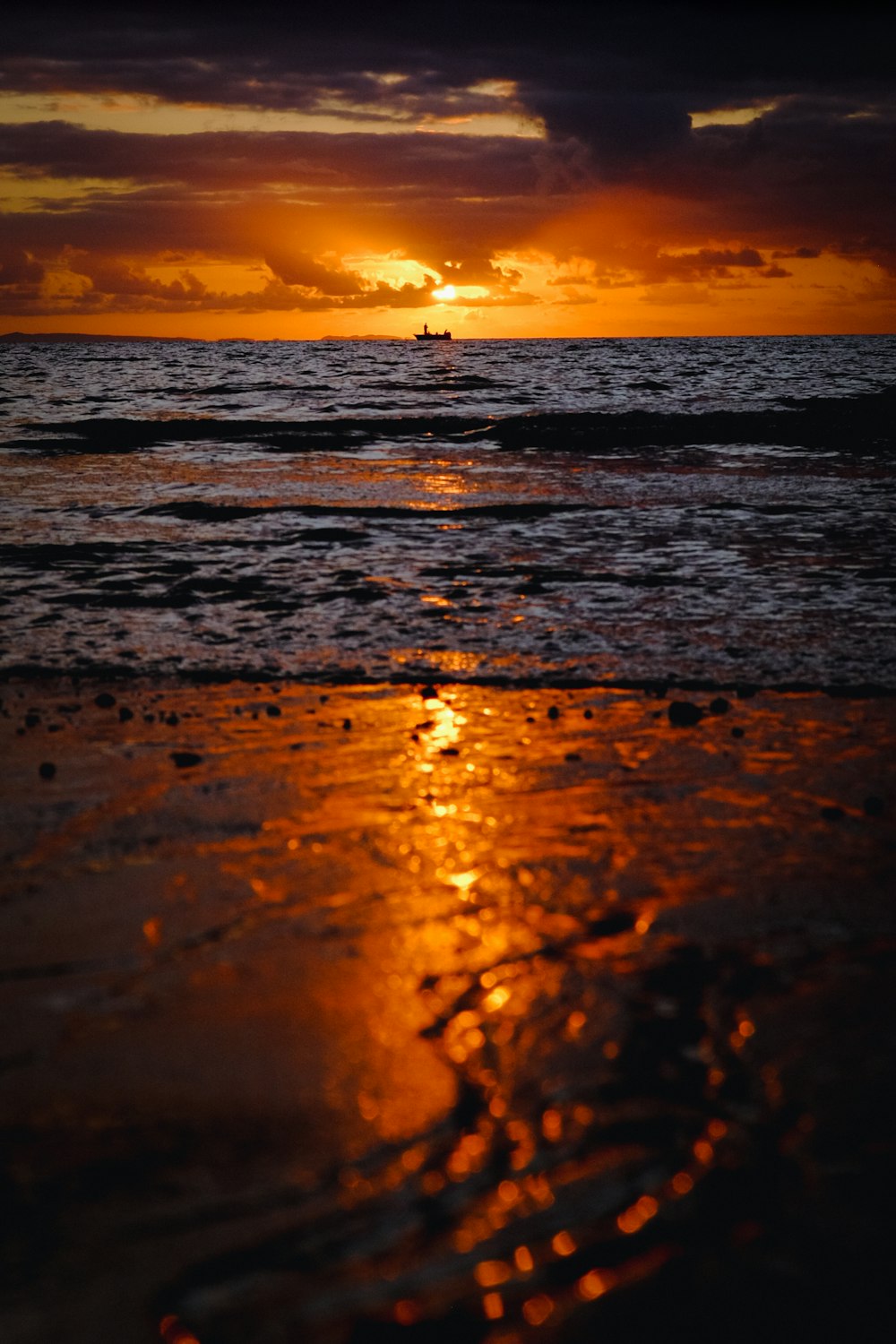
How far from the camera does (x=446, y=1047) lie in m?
3.26

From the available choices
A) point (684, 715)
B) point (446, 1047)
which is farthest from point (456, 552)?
point (446, 1047)

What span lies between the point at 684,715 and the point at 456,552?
22.1 feet

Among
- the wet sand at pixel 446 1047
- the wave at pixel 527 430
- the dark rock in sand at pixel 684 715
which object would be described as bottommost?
the wave at pixel 527 430

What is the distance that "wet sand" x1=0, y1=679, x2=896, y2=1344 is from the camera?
246 cm

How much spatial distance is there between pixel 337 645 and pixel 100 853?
412cm

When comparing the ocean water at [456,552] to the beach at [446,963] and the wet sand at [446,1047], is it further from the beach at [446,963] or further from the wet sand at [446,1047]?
the wet sand at [446,1047]

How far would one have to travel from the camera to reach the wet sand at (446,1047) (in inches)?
96.7

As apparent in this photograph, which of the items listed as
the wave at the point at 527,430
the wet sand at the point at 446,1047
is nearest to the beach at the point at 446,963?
the wet sand at the point at 446,1047

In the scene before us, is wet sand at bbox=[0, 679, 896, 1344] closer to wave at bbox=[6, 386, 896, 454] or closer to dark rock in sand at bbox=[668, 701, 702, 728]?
dark rock in sand at bbox=[668, 701, 702, 728]

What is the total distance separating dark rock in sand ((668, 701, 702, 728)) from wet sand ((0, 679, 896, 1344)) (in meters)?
0.74

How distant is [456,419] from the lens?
36812 mm

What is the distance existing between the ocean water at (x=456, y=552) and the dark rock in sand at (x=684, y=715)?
996 mm

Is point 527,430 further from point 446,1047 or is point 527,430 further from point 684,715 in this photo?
point 446,1047

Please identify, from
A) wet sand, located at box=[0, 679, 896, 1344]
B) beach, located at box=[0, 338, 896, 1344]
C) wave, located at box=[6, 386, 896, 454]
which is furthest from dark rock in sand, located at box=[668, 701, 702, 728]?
wave, located at box=[6, 386, 896, 454]
